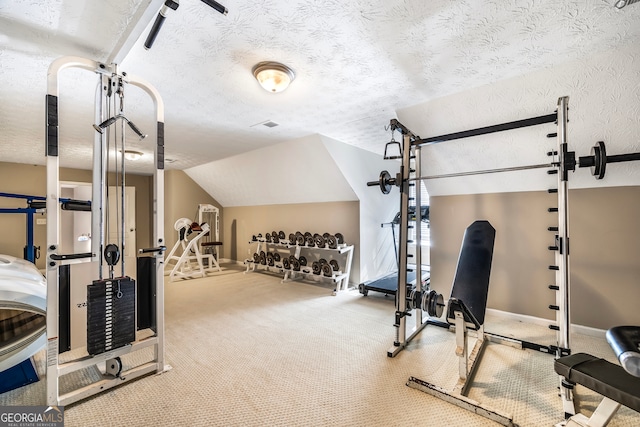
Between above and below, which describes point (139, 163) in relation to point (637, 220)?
above

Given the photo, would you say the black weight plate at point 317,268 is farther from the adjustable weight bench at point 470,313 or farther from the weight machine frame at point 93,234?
the weight machine frame at point 93,234

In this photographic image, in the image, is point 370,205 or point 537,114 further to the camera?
point 370,205

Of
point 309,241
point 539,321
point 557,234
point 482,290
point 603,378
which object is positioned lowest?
point 539,321

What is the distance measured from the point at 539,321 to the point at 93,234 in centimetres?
409

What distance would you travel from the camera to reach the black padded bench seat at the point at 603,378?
120 cm

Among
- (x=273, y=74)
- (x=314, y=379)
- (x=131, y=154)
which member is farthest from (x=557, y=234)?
(x=131, y=154)

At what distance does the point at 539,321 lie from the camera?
2.95 meters

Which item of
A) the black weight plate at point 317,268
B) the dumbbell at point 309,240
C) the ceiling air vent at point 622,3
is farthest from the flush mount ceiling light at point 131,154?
the ceiling air vent at point 622,3

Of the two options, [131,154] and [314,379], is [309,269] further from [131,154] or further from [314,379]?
[131,154]

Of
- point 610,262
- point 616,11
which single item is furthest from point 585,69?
point 610,262

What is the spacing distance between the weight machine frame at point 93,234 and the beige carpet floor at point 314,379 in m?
0.09

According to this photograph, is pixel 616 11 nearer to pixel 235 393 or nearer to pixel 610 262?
pixel 610 262

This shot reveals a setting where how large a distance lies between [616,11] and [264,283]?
4.70 meters

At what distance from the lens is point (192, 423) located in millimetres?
1535
